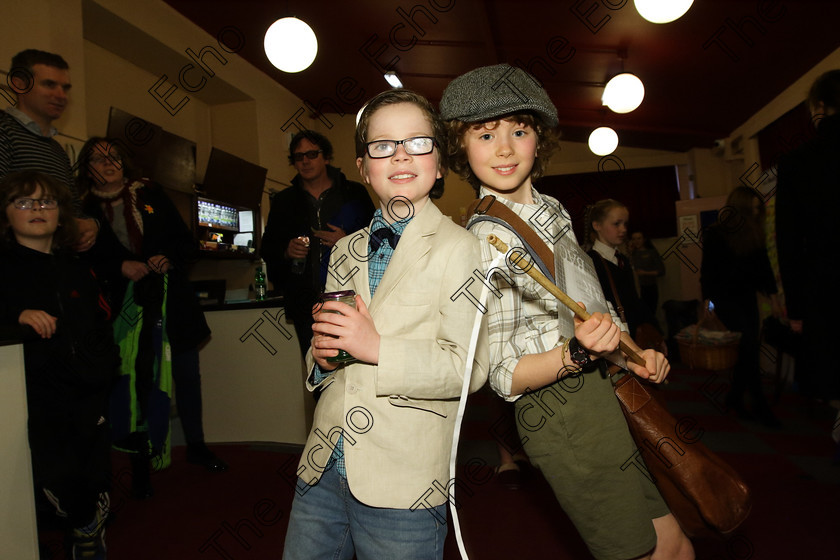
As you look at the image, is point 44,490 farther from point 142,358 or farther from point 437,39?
point 437,39

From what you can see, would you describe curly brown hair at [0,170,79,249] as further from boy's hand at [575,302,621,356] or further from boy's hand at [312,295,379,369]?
boy's hand at [575,302,621,356]

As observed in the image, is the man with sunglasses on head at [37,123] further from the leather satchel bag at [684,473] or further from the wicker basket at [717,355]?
the wicker basket at [717,355]

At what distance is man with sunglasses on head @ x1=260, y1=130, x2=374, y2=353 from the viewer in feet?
7.97

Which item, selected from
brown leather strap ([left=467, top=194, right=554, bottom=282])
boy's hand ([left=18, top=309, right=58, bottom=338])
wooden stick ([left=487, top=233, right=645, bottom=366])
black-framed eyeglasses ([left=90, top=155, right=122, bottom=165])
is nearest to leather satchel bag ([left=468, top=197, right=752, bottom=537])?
brown leather strap ([left=467, top=194, right=554, bottom=282])

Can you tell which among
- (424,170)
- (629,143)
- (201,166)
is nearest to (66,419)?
(424,170)

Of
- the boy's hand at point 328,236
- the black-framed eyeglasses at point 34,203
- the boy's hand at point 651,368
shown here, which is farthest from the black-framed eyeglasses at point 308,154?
the boy's hand at point 651,368

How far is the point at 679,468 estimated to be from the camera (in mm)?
966

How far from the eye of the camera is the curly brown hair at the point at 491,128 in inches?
43.2

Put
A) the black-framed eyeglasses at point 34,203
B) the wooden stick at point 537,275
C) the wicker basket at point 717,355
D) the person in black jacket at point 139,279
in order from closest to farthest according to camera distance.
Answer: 1. the wooden stick at point 537,275
2. the black-framed eyeglasses at point 34,203
3. the person in black jacket at point 139,279
4. the wicker basket at point 717,355

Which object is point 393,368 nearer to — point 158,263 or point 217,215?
point 158,263

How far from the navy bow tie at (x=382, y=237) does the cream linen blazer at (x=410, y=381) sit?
65 mm

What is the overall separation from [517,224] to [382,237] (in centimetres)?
27

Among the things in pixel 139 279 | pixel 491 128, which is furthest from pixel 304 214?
pixel 491 128

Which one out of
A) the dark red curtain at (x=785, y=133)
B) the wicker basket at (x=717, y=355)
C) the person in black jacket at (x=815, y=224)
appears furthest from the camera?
the dark red curtain at (x=785, y=133)
